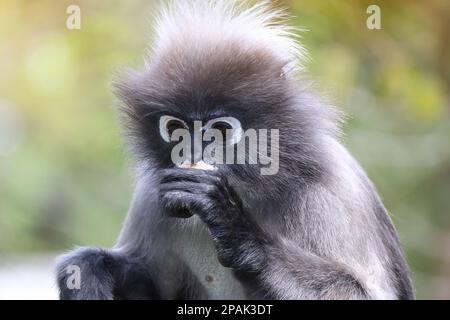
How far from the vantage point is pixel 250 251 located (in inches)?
201

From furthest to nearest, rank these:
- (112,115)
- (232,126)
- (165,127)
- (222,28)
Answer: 1. (112,115)
2. (222,28)
3. (165,127)
4. (232,126)

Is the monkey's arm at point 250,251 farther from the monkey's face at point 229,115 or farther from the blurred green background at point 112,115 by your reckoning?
the blurred green background at point 112,115

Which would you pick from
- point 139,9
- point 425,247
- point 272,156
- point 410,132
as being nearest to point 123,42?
point 139,9

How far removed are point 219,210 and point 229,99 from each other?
0.60m

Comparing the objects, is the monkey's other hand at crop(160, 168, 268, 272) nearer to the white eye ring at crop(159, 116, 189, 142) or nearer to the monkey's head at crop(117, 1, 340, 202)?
the monkey's head at crop(117, 1, 340, 202)

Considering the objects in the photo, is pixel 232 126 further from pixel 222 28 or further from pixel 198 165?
pixel 222 28

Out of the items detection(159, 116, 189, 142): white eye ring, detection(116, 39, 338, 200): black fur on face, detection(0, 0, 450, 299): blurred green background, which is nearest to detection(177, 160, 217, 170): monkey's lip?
detection(116, 39, 338, 200): black fur on face

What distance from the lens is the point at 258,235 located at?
516cm

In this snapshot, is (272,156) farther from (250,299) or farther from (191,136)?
(250,299)

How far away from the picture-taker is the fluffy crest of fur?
216 inches

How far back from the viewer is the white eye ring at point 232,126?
16.9ft

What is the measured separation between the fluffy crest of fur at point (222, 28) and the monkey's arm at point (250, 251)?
2.75ft

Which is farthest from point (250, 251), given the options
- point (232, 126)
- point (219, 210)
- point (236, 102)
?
point (236, 102)

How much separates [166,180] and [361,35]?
578cm
